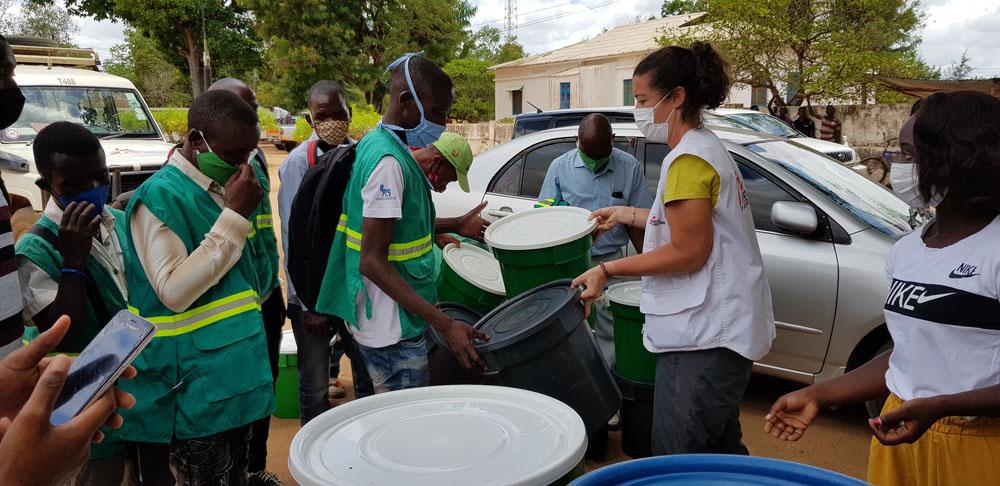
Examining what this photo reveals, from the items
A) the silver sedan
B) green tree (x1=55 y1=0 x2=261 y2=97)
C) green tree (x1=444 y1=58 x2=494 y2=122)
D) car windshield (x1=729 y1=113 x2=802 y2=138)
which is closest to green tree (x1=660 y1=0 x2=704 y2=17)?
green tree (x1=444 y1=58 x2=494 y2=122)

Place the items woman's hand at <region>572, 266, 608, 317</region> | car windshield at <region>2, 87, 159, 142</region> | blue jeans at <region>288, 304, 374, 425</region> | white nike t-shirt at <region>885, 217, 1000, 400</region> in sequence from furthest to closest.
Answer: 1. car windshield at <region>2, 87, 159, 142</region>
2. blue jeans at <region>288, 304, 374, 425</region>
3. woman's hand at <region>572, 266, 608, 317</region>
4. white nike t-shirt at <region>885, 217, 1000, 400</region>

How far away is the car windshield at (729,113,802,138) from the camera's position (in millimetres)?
10867

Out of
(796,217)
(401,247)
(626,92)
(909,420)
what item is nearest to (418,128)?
(401,247)

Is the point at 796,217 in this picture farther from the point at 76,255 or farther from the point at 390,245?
the point at 76,255

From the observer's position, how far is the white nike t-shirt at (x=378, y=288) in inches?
93.4

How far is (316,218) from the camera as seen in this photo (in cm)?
271

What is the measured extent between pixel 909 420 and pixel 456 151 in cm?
182

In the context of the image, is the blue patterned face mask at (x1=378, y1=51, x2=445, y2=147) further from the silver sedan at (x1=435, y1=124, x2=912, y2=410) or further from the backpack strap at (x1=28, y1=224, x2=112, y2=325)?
the silver sedan at (x1=435, y1=124, x2=912, y2=410)

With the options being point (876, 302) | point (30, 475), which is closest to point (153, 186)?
point (30, 475)

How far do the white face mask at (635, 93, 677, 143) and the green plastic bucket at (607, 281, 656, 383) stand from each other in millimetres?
1012

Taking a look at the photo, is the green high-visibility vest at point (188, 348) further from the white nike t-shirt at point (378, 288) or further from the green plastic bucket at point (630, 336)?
the green plastic bucket at point (630, 336)

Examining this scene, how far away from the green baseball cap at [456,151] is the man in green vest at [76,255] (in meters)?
1.22

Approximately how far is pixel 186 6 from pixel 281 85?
4850 millimetres

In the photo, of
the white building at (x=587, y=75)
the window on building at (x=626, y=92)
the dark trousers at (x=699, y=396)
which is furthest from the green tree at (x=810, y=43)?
the dark trousers at (x=699, y=396)
